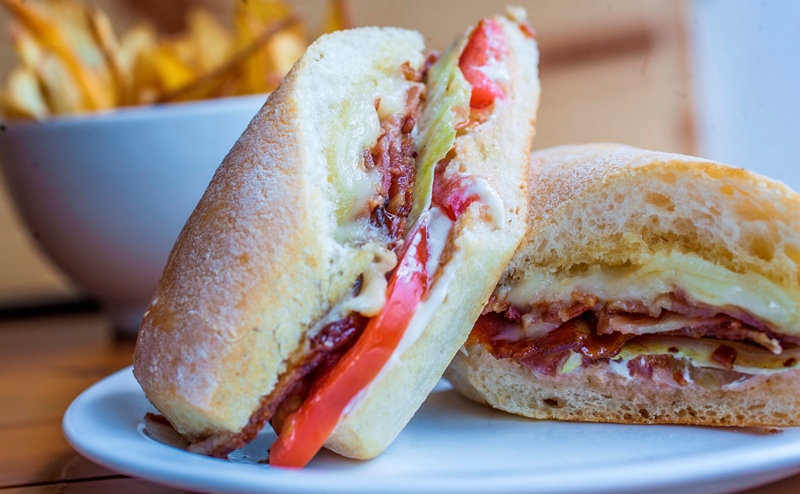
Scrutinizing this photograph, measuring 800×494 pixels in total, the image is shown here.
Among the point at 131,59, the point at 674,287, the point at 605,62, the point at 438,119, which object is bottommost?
the point at 605,62

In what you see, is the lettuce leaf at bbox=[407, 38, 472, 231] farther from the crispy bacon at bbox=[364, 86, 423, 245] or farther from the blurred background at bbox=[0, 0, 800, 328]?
the blurred background at bbox=[0, 0, 800, 328]

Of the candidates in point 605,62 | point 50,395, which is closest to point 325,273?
point 50,395

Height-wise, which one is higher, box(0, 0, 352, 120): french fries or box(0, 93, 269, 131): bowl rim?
box(0, 0, 352, 120): french fries

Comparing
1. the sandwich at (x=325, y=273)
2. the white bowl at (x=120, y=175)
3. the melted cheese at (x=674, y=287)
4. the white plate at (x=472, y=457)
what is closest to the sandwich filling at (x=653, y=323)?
the melted cheese at (x=674, y=287)

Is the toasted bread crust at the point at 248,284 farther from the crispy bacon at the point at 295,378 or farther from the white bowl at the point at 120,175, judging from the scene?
the white bowl at the point at 120,175

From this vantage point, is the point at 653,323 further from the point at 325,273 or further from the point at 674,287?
the point at 325,273

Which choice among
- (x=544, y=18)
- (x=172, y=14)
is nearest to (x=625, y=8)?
(x=544, y=18)

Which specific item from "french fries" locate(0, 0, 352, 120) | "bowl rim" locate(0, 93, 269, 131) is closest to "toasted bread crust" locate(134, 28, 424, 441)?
"bowl rim" locate(0, 93, 269, 131)
